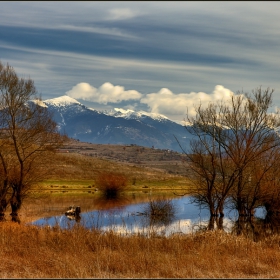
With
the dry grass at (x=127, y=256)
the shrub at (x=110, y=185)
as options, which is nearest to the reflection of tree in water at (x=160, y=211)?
the dry grass at (x=127, y=256)

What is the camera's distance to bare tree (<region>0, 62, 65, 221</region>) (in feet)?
124

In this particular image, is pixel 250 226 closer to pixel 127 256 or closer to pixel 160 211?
pixel 160 211

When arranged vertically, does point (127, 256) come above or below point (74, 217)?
above

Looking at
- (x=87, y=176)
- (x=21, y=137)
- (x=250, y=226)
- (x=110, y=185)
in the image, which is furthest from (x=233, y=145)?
(x=87, y=176)

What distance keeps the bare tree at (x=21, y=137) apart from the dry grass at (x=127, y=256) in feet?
54.4

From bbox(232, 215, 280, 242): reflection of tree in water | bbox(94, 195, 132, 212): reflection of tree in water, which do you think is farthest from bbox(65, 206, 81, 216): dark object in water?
bbox(232, 215, 280, 242): reflection of tree in water

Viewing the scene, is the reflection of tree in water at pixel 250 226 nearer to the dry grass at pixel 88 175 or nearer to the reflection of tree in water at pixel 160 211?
the reflection of tree in water at pixel 160 211

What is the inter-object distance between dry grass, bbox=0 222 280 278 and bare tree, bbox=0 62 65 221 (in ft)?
54.4

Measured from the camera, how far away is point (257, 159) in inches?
1564

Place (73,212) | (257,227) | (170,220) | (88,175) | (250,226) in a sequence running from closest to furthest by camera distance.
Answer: (257,227) < (250,226) < (170,220) < (73,212) < (88,175)

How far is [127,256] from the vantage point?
Answer: 17.1 meters

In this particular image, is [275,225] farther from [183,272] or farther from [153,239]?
[183,272]

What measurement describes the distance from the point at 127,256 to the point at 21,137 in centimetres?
2475

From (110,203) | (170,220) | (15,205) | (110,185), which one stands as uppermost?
(15,205)
